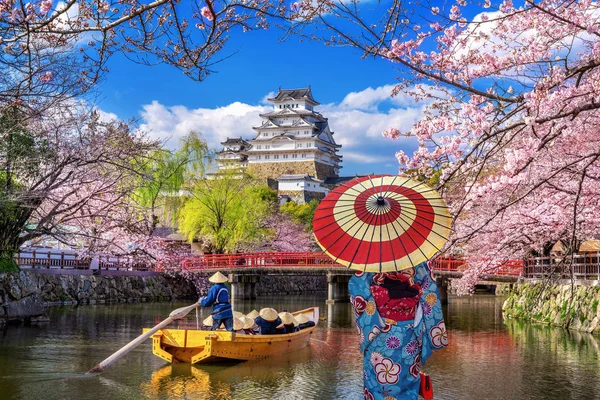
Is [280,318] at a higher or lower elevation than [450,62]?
lower

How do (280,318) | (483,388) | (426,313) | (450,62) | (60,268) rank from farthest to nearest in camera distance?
(60,268) < (280,318) < (483,388) < (450,62) < (426,313)

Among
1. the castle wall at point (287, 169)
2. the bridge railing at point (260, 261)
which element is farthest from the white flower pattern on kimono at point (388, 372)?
the castle wall at point (287, 169)

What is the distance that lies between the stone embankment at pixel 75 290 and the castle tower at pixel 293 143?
30.7 meters

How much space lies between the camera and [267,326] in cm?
1164

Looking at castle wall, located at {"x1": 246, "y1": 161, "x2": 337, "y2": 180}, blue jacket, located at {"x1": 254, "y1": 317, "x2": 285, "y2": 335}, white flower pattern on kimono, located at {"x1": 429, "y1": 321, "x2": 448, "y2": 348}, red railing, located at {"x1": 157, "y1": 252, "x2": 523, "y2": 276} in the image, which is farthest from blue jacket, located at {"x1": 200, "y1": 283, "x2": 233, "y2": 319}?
castle wall, located at {"x1": 246, "y1": 161, "x2": 337, "y2": 180}

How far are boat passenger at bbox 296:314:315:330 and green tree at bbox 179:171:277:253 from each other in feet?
66.0

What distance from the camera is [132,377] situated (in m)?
9.66

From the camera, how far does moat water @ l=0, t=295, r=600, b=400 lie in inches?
340

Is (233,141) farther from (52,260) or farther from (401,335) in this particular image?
(401,335)

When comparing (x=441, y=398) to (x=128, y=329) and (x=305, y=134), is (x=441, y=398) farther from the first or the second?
(x=305, y=134)

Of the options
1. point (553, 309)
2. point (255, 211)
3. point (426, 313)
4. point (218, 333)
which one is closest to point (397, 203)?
point (426, 313)

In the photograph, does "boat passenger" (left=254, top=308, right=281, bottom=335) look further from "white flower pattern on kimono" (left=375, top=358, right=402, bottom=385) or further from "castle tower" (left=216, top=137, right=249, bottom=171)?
"castle tower" (left=216, top=137, right=249, bottom=171)

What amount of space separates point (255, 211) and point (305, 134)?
101ft

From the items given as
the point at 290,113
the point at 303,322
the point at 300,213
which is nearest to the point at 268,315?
the point at 303,322
